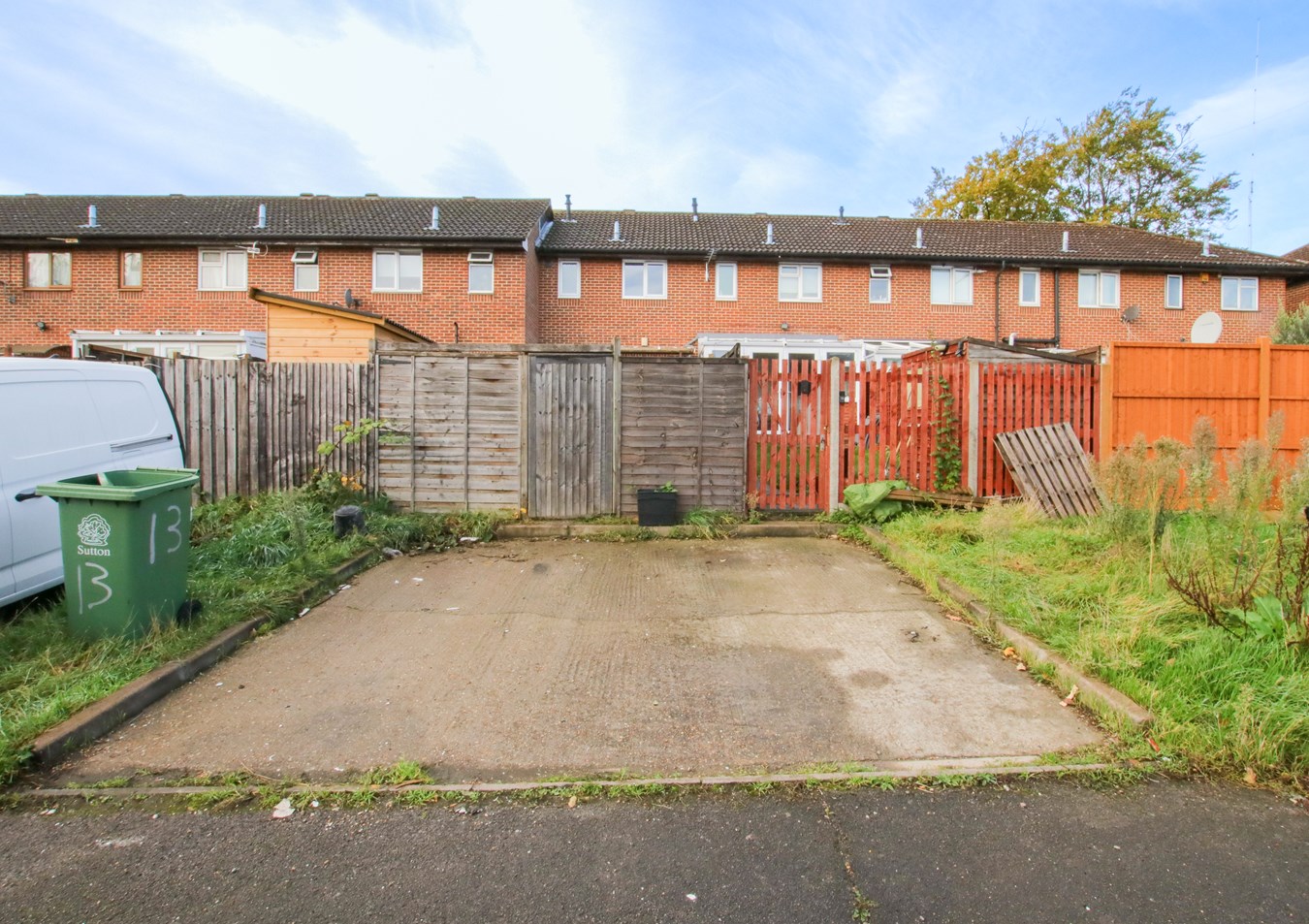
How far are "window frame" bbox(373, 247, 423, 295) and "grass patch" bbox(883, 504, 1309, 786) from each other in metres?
18.0

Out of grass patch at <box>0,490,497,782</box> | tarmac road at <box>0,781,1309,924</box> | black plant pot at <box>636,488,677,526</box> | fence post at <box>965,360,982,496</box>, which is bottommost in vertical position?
tarmac road at <box>0,781,1309,924</box>

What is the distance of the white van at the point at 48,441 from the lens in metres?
4.53

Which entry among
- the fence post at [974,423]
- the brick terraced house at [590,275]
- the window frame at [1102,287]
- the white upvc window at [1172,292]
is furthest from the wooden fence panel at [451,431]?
the white upvc window at [1172,292]

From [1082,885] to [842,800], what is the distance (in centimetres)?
83

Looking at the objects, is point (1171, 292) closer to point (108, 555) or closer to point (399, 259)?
point (399, 259)

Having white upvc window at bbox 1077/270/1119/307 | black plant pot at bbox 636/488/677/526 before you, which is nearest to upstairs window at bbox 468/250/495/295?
black plant pot at bbox 636/488/677/526

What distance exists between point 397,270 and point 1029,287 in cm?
2036

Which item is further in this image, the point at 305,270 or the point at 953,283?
the point at 953,283

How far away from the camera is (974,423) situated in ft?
29.3

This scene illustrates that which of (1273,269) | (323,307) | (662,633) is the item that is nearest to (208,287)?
(323,307)

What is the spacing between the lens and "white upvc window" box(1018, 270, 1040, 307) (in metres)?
22.5

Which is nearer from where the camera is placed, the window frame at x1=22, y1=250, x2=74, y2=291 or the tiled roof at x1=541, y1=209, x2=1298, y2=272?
the window frame at x1=22, y1=250, x2=74, y2=291

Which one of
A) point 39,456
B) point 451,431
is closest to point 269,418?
point 451,431

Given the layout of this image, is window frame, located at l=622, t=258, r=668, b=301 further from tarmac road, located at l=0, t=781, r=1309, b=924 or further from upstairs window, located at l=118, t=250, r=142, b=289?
tarmac road, located at l=0, t=781, r=1309, b=924
